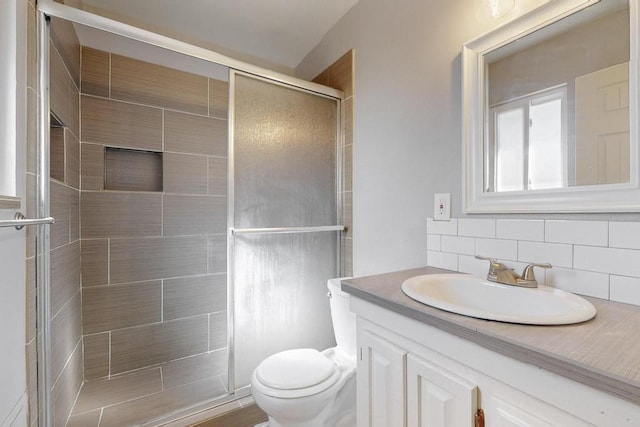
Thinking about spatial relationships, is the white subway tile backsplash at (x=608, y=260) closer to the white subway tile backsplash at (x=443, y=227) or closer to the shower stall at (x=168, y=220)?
the white subway tile backsplash at (x=443, y=227)

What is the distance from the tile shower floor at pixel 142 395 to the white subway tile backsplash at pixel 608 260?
1814 millimetres

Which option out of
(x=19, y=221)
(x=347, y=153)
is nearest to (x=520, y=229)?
(x=347, y=153)

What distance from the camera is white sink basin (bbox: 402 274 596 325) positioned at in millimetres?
670

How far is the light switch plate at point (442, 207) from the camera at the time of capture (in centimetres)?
129

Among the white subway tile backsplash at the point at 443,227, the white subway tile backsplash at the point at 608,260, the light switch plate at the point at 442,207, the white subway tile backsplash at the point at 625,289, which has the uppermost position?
the light switch plate at the point at 442,207

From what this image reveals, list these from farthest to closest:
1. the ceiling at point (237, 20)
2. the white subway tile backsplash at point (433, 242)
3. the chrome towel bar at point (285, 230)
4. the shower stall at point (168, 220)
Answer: the ceiling at point (237, 20) < the chrome towel bar at point (285, 230) < the shower stall at point (168, 220) < the white subway tile backsplash at point (433, 242)

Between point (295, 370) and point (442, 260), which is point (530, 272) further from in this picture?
point (295, 370)

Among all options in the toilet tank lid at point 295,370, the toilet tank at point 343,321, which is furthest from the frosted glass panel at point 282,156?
the toilet tank lid at point 295,370

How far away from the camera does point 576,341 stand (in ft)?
1.88

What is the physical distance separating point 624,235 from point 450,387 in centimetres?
66

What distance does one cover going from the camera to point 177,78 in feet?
7.10

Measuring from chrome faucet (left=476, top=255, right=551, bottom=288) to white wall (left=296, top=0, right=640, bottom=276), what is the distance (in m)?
0.20

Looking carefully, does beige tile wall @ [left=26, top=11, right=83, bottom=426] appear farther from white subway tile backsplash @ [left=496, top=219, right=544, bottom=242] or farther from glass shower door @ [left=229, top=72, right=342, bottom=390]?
white subway tile backsplash @ [left=496, top=219, right=544, bottom=242]

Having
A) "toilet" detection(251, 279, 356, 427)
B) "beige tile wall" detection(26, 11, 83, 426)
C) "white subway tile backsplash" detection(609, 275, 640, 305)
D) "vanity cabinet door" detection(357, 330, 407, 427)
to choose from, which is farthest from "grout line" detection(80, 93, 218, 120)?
"white subway tile backsplash" detection(609, 275, 640, 305)
